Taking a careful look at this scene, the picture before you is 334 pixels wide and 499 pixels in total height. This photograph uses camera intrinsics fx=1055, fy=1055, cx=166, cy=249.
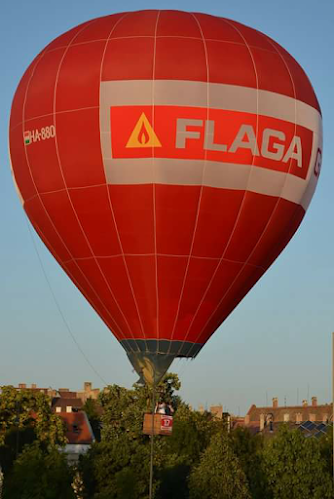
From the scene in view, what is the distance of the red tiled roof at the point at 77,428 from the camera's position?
92875 mm

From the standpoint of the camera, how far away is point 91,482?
170 feet

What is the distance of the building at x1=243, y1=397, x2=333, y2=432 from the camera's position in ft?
393

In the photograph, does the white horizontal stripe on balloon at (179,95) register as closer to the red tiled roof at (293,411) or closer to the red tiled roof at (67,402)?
the red tiled roof at (67,402)

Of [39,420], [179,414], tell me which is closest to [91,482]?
[39,420]

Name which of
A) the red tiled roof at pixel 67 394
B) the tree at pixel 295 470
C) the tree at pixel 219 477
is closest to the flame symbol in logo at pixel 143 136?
the tree at pixel 219 477

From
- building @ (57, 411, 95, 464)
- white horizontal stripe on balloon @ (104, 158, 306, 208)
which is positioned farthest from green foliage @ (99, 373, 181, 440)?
white horizontal stripe on balloon @ (104, 158, 306, 208)

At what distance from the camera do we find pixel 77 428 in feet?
314

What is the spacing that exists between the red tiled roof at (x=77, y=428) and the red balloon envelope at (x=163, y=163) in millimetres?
51383

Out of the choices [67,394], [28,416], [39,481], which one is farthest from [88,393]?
[39,481]

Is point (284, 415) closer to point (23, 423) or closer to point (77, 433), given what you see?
point (77, 433)

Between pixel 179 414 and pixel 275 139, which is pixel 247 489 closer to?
pixel 275 139

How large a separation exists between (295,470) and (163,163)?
1611 centimetres

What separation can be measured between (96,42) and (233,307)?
40.1 ft

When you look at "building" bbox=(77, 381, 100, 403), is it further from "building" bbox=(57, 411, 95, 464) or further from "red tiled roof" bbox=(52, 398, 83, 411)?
"building" bbox=(57, 411, 95, 464)
